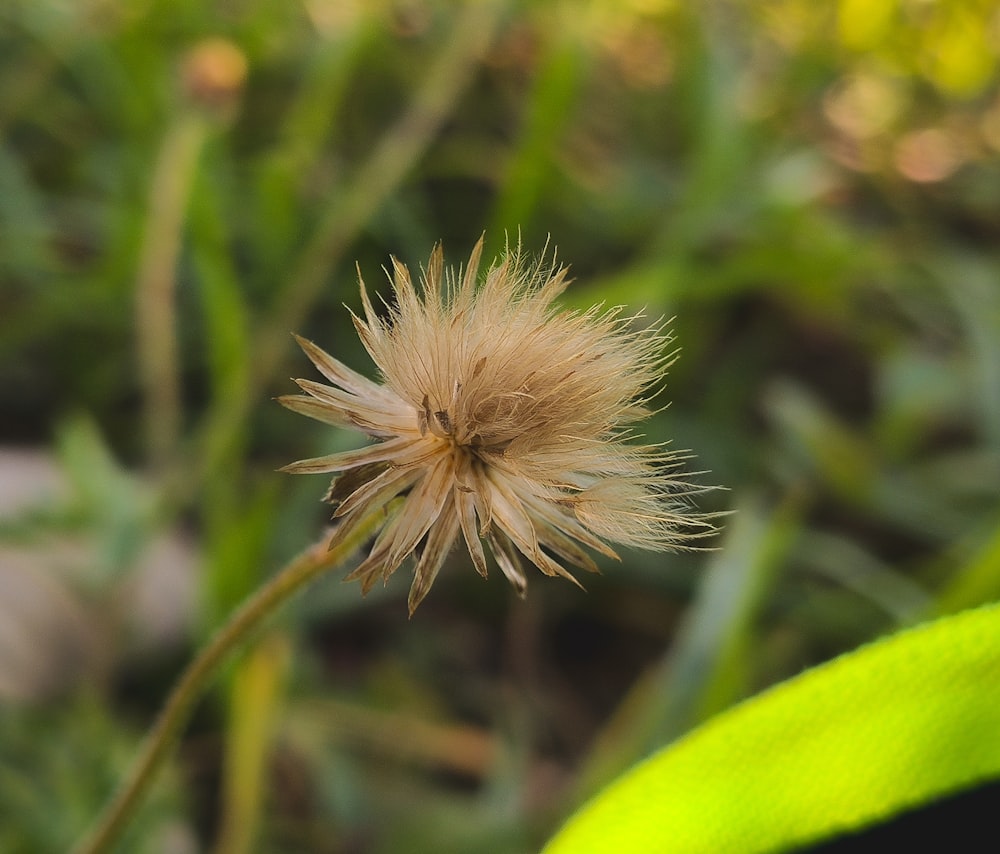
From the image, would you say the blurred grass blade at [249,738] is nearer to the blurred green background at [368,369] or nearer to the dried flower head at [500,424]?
the blurred green background at [368,369]

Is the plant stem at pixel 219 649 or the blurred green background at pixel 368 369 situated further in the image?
the blurred green background at pixel 368 369

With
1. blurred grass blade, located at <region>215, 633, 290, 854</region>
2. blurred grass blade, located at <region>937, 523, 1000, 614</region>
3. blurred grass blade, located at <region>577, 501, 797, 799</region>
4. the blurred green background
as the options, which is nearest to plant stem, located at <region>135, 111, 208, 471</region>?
the blurred green background

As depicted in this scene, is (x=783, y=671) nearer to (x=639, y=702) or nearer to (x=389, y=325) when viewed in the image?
(x=639, y=702)

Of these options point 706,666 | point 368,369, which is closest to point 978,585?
point 706,666

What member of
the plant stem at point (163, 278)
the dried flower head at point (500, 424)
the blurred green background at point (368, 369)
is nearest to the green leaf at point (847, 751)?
the dried flower head at point (500, 424)

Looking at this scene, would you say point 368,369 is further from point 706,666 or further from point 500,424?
point 706,666

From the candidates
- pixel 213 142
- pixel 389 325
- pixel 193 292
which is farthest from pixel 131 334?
pixel 389 325

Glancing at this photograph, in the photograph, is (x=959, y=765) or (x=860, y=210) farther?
(x=860, y=210)
